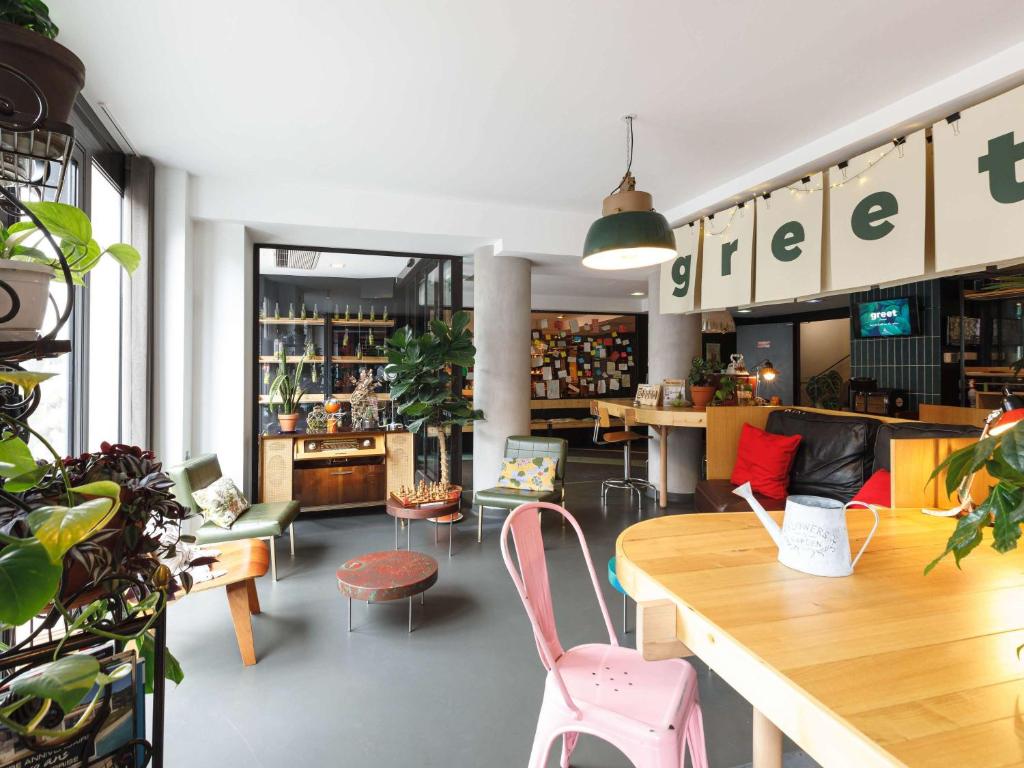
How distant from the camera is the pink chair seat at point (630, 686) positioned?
1280 millimetres

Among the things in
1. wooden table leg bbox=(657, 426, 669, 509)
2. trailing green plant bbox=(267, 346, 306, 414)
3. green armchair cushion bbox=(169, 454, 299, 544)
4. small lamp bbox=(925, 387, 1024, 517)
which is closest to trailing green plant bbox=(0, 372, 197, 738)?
small lamp bbox=(925, 387, 1024, 517)

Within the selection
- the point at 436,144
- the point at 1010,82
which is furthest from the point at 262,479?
the point at 1010,82

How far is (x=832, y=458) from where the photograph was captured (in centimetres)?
366

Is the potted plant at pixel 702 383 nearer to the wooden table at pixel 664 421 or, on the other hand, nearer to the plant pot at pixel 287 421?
the wooden table at pixel 664 421

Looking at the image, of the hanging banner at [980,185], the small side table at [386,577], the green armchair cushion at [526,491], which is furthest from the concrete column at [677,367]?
the small side table at [386,577]

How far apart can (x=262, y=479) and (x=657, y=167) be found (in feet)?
13.4

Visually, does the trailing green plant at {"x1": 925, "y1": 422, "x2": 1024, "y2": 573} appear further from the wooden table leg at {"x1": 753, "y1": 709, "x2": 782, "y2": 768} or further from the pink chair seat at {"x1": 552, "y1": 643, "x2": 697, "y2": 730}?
the wooden table leg at {"x1": 753, "y1": 709, "x2": 782, "y2": 768}

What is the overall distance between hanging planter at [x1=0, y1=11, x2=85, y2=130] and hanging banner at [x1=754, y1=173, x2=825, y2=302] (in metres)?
3.48

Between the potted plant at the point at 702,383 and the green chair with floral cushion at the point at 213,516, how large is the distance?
12.5 ft

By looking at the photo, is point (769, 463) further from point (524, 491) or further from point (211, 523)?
point (211, 523)

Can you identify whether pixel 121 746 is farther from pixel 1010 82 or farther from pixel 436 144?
pixel 1010 82

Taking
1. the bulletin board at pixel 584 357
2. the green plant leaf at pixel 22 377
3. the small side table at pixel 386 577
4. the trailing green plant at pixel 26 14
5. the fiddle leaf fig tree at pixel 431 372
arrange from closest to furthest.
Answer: the green plant leaf at pixel 22 377 < the trailing green plant at pixel 26 14 < the small side table at pixel 386 577 < the fiddle leaf fig tree at pixel 431 372 < the bulletin board at pixel 584 357

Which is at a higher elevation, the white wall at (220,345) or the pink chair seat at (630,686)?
the white wall at (220,345)

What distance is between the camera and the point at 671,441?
17.7 feet
